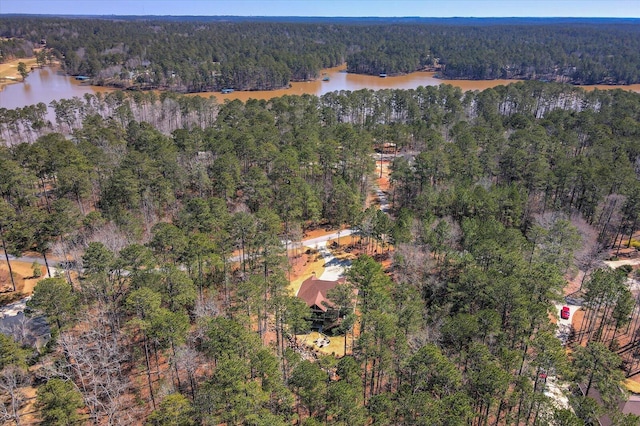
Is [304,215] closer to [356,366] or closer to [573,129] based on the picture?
[356,366]

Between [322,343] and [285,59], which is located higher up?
[285,59]

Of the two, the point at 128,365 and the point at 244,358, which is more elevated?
the point at 244,358

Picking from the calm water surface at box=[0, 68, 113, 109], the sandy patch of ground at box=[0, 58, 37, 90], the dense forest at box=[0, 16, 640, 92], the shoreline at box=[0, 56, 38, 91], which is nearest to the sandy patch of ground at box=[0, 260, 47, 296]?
the calm water surface at box=[0, 68, 113, 109]

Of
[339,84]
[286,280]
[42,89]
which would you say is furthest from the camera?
[339,84]

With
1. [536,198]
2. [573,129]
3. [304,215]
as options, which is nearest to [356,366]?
[304,215]

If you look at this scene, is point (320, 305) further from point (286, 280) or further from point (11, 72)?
point (11, 72)

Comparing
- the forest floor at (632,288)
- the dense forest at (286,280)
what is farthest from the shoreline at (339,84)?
the forest floor at (632,288)

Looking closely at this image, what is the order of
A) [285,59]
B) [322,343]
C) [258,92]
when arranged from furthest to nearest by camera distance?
1. [285,59]
2. [258,92]
3. [322,343]

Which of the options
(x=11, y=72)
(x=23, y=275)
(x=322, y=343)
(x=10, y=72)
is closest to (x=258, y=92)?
(x=11, y=72)
